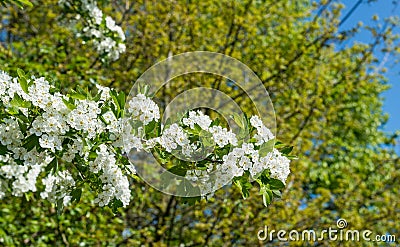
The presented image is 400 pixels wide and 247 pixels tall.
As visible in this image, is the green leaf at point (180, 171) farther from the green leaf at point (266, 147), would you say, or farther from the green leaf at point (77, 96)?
the green leaf at point (77, 96)

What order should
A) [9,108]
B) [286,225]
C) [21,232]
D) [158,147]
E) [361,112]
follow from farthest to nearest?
[361,112] → [286,225] → [21,232] → [158,147] → [9,108]

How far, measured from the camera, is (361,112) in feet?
31.8

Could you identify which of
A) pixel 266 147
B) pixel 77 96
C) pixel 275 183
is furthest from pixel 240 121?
pixel 77 96

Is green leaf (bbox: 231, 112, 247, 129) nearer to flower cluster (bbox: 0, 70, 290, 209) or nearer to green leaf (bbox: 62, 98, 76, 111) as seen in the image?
flower cluster (bbox: 0, 70, 290, 209)

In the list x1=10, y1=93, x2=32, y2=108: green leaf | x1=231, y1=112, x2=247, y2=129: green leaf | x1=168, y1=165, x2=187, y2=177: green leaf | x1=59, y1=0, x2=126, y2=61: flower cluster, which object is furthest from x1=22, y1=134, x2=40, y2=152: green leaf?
x1=59, y1=0, x2=126, y2=61: flower cluster

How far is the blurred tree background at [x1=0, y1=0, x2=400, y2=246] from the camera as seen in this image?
459cm

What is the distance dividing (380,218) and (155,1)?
3.39 meters

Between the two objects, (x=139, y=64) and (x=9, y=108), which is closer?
(x=9, y=108)

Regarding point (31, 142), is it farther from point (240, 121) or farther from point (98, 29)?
point (98, 29)

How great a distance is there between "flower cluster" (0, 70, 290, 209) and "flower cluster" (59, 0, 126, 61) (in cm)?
191

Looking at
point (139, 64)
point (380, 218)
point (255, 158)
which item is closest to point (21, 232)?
point (139, 64)

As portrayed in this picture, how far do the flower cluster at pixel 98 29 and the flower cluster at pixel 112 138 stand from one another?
1.91m

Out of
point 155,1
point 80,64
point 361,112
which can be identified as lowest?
point 80,64

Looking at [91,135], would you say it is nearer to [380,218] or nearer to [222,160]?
[222,160]
